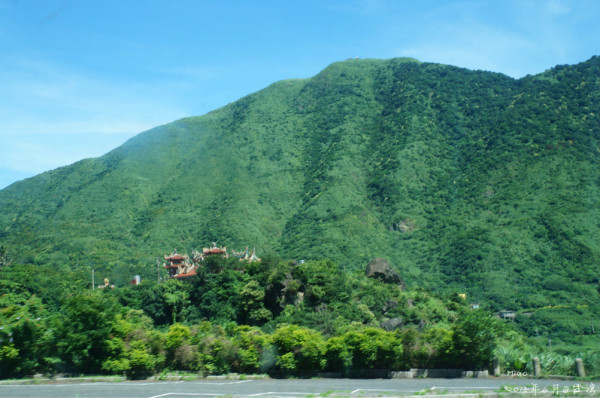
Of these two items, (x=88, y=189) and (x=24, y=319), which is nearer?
(x=24, y=319)

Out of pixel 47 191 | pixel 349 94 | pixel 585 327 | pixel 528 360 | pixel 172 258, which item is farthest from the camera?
pixel 349 94

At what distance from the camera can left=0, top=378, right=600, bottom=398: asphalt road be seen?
1507 cm

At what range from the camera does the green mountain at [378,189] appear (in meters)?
76.9

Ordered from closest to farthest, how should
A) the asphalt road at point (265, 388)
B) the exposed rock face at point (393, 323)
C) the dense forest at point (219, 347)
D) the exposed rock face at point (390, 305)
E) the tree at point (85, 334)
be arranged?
the asphalt road at point (265, 388) → the dense forest at point (219, 347) → the tree at point (85, 334) → the exposed rock face at point (393, 323) → the exposed rock face at point (390, 305)

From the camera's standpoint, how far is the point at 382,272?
5603 centimetres

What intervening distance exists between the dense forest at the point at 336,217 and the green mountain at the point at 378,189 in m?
0.43

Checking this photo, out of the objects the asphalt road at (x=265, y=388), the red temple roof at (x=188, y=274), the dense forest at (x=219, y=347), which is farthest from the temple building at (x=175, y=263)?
the asphalt road at (x=265, y=388)

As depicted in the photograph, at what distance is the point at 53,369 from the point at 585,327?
54.2 m

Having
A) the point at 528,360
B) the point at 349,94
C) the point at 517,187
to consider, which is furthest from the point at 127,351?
the point at 349,94

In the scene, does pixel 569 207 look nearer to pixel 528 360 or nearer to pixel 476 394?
pixel 528 360

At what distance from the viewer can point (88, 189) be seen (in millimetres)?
121250

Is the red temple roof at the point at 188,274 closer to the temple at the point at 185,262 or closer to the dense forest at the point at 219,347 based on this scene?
the temple at the point at 185,262

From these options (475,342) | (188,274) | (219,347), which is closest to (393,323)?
(475,342)

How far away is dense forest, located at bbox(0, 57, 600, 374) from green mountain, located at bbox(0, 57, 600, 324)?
1.42 ft
